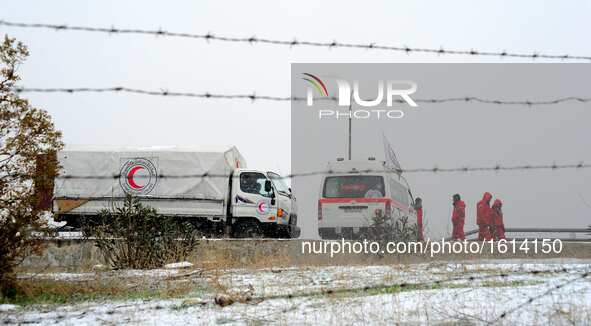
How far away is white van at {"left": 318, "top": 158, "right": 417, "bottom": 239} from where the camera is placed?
18.2 meters

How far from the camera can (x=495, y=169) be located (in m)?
5.83

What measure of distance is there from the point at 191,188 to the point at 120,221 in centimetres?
800

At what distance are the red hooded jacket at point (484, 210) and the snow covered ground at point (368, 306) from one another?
30.6ft

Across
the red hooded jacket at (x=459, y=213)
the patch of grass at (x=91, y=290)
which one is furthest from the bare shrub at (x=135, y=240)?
the red hooded jacket at (x=459, y=213)

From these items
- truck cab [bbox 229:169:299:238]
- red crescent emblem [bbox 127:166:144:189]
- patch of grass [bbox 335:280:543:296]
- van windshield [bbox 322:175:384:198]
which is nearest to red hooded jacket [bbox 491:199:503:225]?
van windshield [bbox 322:175:384:198]

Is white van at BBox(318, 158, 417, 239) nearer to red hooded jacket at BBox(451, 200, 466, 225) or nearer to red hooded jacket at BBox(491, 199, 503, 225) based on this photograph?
red hooded jacket at BBox(451, 200, 466, 225)

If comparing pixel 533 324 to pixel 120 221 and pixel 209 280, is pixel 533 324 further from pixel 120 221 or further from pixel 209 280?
pixel 120 221

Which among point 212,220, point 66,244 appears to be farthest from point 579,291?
point 212,220

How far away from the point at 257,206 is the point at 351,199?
2644 mm

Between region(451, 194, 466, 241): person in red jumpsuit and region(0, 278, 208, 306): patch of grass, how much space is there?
10545mm

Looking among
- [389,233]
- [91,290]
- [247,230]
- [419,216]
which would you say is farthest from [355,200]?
[91,290]

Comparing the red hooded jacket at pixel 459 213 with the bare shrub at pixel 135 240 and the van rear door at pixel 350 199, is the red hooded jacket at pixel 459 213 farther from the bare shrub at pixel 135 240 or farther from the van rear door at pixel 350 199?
the bare shrub at pixel 135 240

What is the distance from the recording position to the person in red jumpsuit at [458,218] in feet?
59.6

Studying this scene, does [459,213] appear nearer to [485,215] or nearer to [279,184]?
[485,215]
